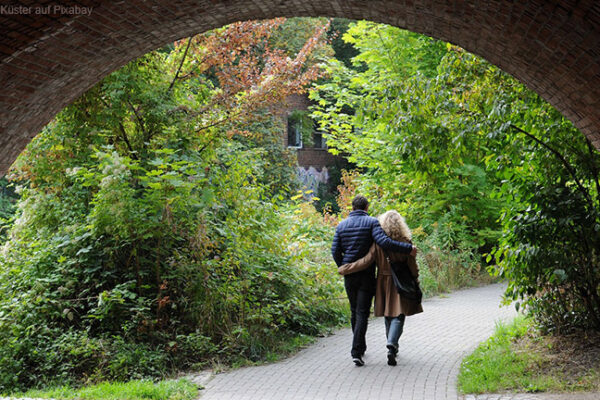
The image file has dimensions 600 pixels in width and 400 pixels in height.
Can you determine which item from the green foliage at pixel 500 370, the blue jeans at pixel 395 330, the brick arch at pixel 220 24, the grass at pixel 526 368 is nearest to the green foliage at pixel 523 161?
the grass at pixel 526 368

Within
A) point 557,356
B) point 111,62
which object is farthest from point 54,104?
point 557,356

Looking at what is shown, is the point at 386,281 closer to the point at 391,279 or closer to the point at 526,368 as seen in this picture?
the point at 391,279

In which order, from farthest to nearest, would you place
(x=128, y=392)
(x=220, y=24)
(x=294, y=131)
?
(x=294, y=131), (x=128, y=392), (x=220, y=24)

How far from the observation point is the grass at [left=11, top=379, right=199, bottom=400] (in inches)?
255

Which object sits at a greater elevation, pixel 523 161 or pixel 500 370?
pixel 523 161

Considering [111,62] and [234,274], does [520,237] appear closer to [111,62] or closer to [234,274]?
[234,274]

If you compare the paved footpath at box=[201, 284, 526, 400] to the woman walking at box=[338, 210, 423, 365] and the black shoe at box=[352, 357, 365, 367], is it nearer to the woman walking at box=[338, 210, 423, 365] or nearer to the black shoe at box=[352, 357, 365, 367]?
the black shoe at box=[352, 357, 365, 367]

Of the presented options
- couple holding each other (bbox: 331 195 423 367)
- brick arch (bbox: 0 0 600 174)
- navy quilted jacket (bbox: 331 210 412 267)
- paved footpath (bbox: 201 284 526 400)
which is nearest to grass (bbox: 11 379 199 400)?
paved footpath (bbox: 201 284 526 400)

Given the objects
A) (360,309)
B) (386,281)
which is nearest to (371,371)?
(360,309)

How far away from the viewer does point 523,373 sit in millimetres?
6938

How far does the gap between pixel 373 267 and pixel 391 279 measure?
0.28 metres

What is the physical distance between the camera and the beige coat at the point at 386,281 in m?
7.87

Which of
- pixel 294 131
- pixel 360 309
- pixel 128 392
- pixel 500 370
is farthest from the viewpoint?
pixel 294 131

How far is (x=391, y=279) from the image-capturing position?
316 inches
